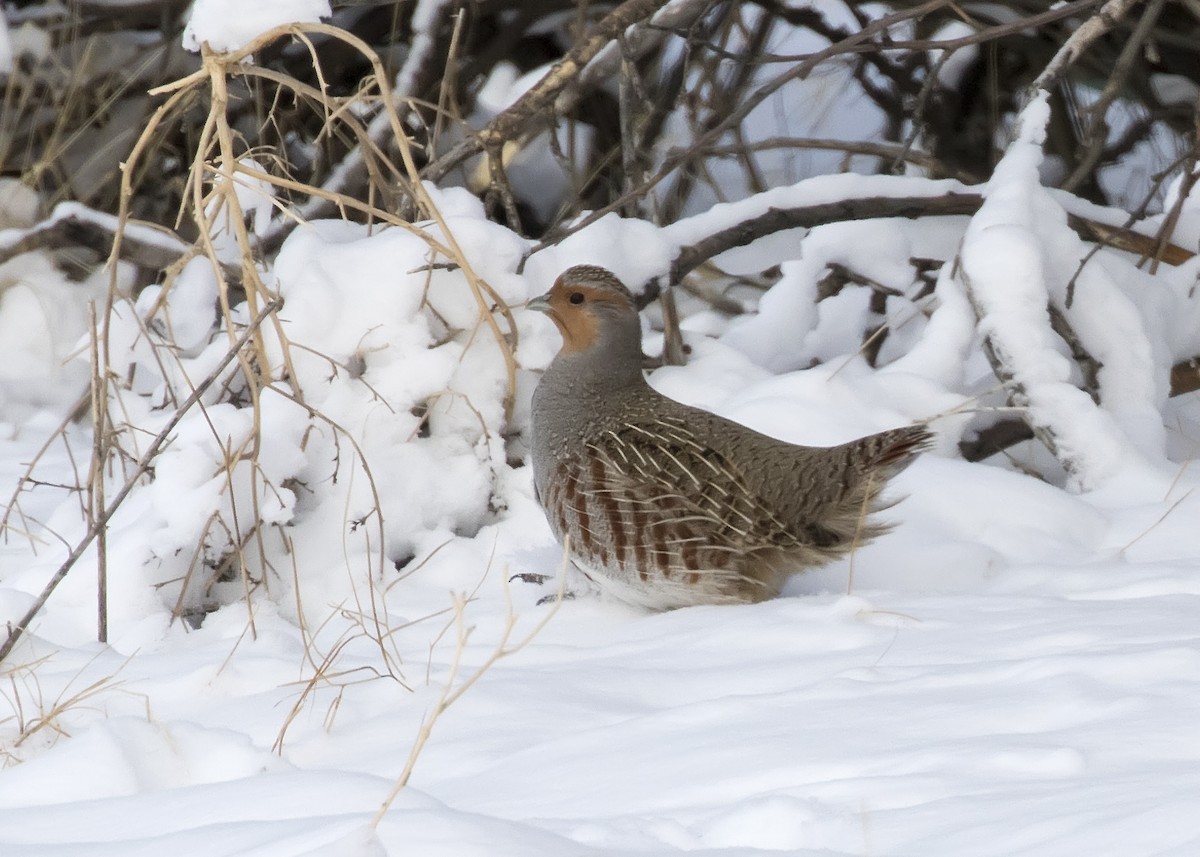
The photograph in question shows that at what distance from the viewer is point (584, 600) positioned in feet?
9.86

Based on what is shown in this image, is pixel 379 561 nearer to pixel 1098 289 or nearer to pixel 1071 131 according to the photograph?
pixel 1098 289

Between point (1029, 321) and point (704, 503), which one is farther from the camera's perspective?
point (1029, 321)

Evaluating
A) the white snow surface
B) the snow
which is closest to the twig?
the white snow surface

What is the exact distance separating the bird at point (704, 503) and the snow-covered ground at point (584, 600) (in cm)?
10

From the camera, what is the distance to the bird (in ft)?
9.30

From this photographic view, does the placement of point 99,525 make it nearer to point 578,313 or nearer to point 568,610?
point 568,610

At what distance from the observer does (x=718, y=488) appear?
9.43ft

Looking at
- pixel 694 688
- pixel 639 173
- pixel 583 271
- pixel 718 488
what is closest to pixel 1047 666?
pixel 694 688

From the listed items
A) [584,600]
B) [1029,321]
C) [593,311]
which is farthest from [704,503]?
[1029,321]

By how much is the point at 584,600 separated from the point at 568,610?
0.09 metres

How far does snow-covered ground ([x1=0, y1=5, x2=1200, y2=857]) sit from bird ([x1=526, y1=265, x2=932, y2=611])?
0.33 feet

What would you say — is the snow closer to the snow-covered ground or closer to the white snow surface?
the snow-covered ground

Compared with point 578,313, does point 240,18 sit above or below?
above

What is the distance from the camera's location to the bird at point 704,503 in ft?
9.30
